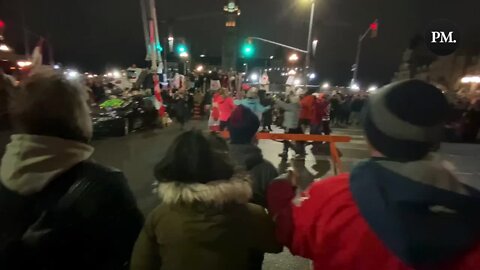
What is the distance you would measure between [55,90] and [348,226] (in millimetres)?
1388

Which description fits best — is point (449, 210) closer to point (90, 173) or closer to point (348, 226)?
point (348, 226)

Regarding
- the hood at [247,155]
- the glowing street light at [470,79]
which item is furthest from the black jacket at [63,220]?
the glowing street light at [470,79]

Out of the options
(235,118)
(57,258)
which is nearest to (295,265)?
(235,118)

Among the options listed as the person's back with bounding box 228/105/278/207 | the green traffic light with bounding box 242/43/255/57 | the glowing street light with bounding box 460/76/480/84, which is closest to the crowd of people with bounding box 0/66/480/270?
the person's back with bounding box 228/105/278/207

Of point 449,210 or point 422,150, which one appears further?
point 422,150

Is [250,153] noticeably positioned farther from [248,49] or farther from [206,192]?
[248,49]

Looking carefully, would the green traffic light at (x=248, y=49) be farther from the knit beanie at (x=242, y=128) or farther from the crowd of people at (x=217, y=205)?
the crowd of people at (x=217, y=205)

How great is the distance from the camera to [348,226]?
1.57m

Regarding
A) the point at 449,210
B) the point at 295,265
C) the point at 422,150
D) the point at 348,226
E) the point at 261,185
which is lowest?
the point at 295,265

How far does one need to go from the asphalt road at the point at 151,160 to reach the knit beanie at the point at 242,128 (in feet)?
5.20

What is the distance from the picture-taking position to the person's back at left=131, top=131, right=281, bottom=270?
1958 mm

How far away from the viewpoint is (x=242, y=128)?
4008mm

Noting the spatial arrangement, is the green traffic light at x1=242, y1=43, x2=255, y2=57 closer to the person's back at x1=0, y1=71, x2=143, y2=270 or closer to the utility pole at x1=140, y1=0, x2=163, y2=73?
the utility pole at x1=140, y1=0, x2=163, y2=73

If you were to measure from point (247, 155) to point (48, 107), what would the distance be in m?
2.07
